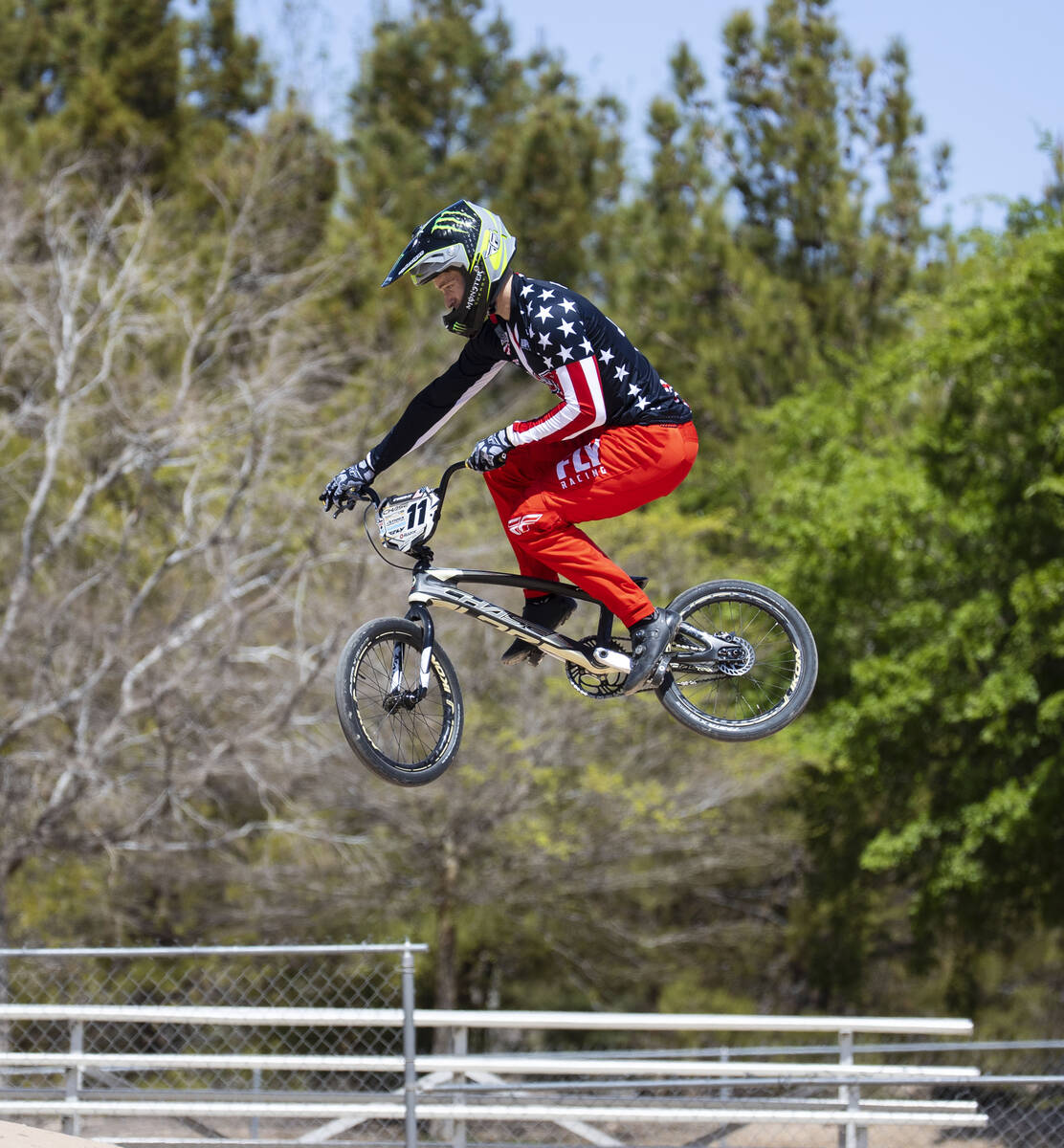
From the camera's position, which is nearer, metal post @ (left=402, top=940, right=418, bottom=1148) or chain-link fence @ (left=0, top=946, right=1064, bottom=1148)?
metal post @ (left=402, top=940, right=418, bottom=1148)

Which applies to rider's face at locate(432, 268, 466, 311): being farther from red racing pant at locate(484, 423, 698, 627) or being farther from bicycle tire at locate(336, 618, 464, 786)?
bicycle tire at locate(336, 618, 464, 786)

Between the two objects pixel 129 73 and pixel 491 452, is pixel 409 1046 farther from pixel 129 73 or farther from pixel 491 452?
pixel 129 73

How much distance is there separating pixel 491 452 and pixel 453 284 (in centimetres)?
63

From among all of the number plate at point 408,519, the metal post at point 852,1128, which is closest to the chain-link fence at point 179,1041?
the number plate at point 408,519

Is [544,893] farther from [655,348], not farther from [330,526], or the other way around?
[655,348]

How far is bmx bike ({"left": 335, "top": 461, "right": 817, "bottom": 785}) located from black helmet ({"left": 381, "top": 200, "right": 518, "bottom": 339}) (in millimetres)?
611

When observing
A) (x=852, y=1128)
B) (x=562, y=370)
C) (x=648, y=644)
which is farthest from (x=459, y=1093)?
(x=562, y=370)

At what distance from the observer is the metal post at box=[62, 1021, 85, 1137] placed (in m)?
7.54

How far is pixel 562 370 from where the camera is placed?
517 centimetres

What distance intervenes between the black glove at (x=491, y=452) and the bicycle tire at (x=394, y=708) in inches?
27.2

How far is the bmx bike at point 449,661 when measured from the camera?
17.3ft

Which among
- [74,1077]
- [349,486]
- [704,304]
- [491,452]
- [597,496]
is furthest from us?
[704,304]

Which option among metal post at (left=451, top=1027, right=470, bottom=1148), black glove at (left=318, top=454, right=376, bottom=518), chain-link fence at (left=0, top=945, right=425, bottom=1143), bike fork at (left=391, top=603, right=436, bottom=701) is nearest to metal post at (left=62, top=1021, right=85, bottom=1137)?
chain-link fence at (left=0, top=945, right=425, bottom=1143)

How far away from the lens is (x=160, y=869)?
18.2 metres
